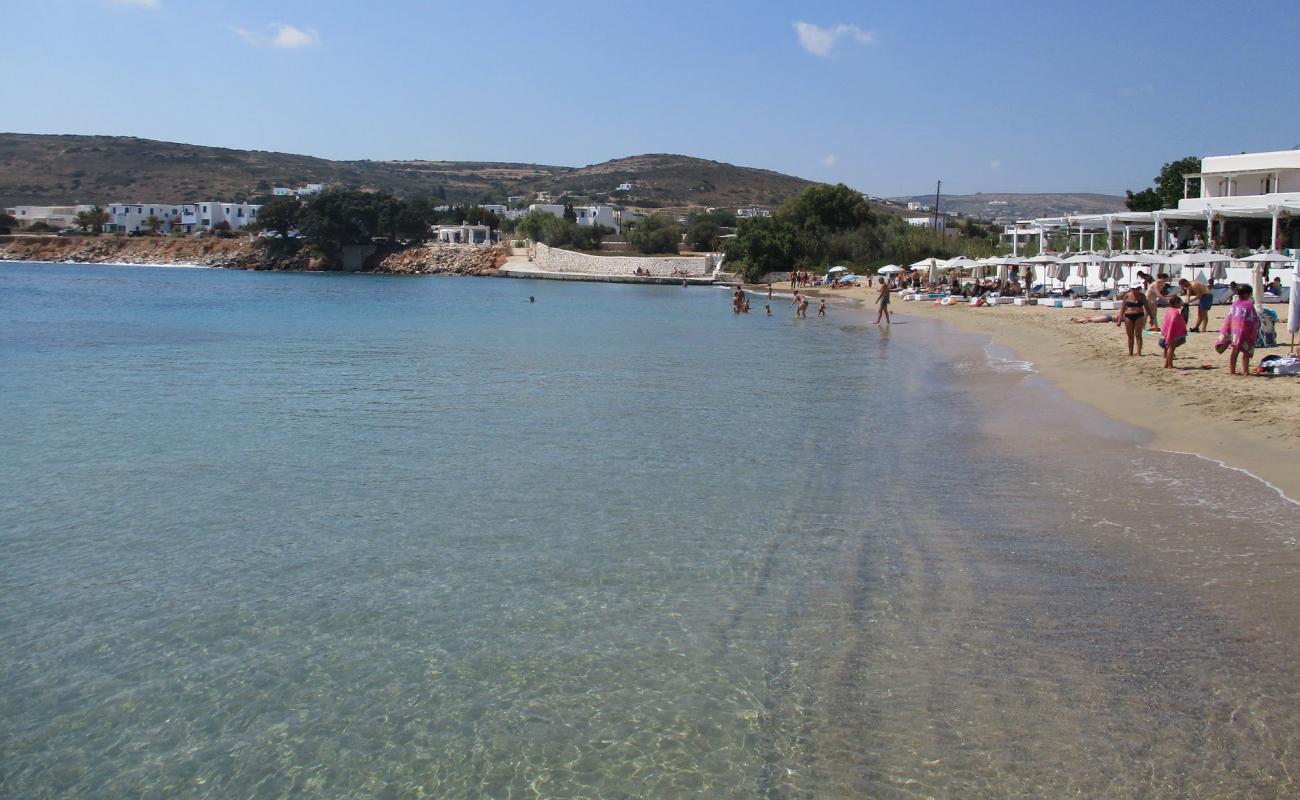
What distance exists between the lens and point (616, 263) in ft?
288

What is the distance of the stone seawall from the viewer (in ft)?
273

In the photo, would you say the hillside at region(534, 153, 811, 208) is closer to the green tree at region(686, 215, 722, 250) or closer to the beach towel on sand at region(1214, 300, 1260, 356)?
the green tree at region(686, 215, 722, 250)

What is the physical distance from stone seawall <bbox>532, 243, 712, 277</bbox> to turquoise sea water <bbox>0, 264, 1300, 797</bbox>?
2760 inches

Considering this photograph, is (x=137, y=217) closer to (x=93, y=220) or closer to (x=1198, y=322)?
(x=93, y=220)

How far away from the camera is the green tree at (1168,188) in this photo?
53531 mm

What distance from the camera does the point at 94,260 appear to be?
10881 centimetres

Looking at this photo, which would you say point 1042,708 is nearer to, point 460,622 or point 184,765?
point 460,622

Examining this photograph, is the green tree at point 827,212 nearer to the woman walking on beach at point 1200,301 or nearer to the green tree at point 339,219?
the green tree at point 339,219

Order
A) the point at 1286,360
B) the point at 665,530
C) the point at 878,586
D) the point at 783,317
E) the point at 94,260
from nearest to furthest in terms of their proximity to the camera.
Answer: the point at 878,586, the point at 665,530, the point at 1286,360, the point at 783,317, the point at 94,260

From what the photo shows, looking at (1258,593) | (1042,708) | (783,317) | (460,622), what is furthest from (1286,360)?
(783,317)

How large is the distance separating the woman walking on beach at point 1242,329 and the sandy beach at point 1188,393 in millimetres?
331

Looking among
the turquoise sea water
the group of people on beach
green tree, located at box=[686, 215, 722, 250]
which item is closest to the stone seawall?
green tree, located at box=[686, 215, 722, 250]

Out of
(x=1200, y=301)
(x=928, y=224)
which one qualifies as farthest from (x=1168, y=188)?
(x=928, y=224)

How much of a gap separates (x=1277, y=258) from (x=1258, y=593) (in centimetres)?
2688
